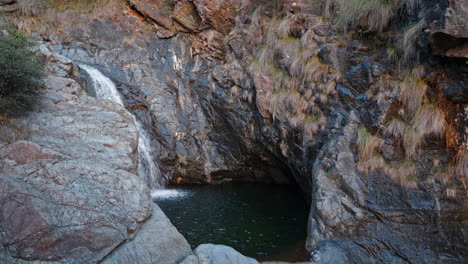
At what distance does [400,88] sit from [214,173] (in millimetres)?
6655

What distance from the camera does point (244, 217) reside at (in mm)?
8547

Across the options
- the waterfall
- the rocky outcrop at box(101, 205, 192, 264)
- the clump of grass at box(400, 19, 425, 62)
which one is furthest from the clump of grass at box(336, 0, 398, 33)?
the waterfall

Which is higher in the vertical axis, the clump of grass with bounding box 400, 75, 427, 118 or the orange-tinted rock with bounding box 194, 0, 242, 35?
the orange-tinted rock with bounding box 194, 0, 242, 35

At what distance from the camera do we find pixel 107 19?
43.4 ft

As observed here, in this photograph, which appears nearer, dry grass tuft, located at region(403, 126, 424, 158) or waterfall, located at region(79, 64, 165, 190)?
dry grass tuft, located at region(403, 126, 424, 158)

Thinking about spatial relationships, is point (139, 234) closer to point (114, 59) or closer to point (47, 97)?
point (47, 97)

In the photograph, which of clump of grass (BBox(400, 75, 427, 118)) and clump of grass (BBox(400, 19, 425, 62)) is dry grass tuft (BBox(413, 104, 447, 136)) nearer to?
clump of grass (BBox(400, 75, 427, 118))

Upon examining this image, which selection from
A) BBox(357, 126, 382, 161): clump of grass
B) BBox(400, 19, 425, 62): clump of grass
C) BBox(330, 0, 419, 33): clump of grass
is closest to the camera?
BBox(400, 19, 425, 62): clump of grass

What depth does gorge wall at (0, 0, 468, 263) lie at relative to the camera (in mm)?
6004

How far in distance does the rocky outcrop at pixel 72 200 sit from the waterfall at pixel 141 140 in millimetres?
3437

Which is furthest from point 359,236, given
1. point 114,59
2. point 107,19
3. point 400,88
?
point 107,19

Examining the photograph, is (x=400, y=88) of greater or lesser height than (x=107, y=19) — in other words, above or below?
below

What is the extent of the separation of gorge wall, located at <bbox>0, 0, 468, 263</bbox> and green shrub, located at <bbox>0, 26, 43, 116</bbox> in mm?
2327

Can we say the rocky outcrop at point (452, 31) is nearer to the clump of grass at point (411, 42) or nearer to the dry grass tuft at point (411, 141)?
the clump of grass at point (411, 42)
